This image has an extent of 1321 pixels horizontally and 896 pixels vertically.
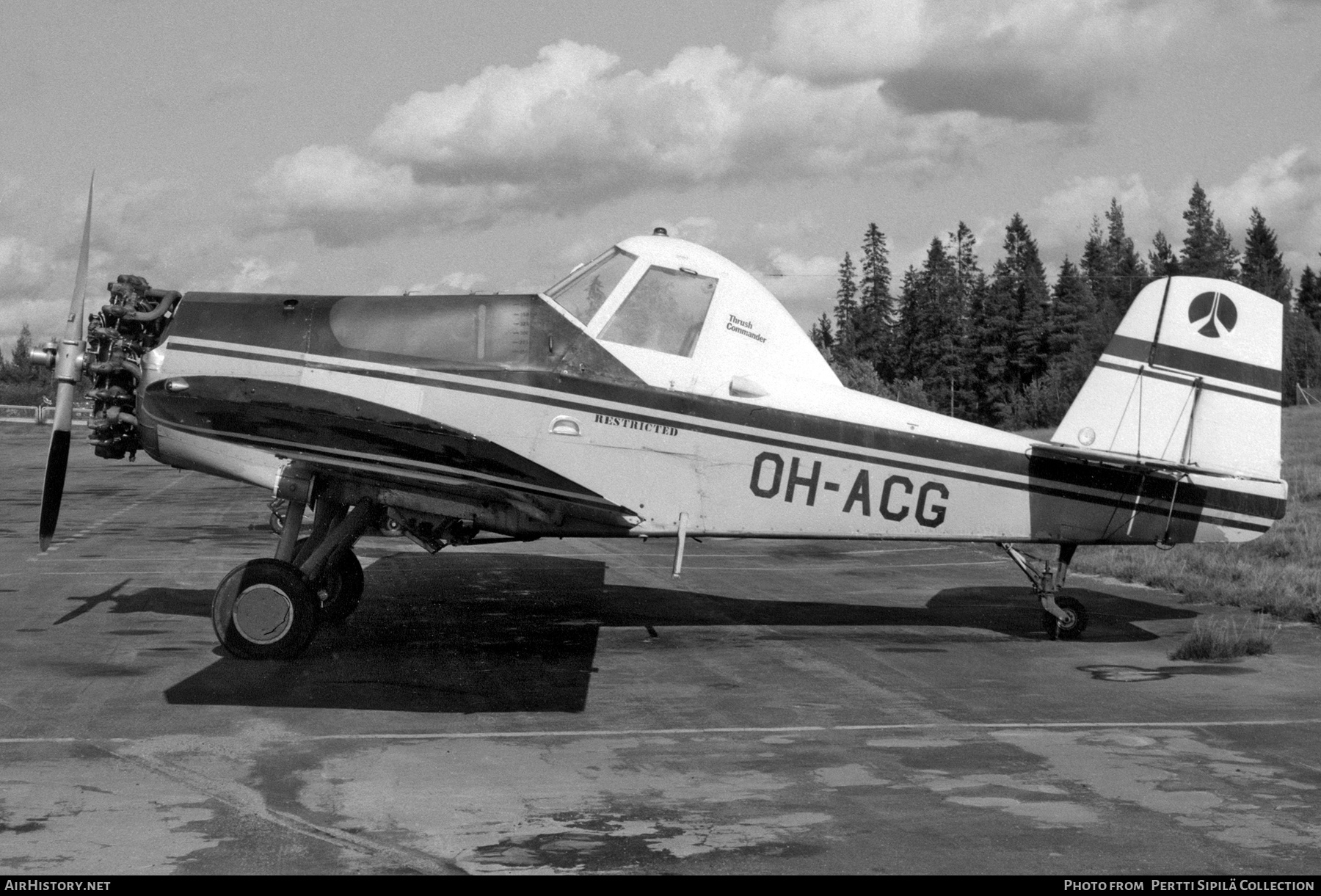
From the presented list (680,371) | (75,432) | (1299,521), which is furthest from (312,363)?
(75,432)

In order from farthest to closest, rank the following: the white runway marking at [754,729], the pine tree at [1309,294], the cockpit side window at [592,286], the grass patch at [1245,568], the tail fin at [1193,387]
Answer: the pine tree at [1309,294] < the grass patch at [1245,568] < the tail fin at [1193,387] < the cockpit side window at [592,286] < the white runway marking at [754,729]


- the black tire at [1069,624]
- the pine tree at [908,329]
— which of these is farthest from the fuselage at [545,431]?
the pine tree at [908,329]

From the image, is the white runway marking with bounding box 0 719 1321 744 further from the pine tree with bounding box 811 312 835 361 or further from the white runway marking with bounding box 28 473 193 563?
the pine tree with bounding box 811 312 835 361

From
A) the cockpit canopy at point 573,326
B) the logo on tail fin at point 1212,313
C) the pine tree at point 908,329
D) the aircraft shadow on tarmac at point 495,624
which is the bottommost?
the aircraft shadow on tarmac at point 495,624

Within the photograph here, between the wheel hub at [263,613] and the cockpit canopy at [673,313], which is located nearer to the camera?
the wheel hub at [263,613]

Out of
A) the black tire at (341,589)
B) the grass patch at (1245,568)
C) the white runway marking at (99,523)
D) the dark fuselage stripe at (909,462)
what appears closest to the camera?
the dark fuselage stripe at (909,462)

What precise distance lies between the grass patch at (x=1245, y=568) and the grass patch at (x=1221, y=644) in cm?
197

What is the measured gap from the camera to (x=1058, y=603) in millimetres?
11633

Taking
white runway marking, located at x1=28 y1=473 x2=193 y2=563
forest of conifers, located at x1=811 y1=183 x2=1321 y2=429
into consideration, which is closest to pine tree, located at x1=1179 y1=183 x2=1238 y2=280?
forest of conifers, located at x1=811 y1=183 x2=1321 y2=429

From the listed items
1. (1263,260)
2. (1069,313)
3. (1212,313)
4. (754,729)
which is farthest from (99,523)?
(1263,260)

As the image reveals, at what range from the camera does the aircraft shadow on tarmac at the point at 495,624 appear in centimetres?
895

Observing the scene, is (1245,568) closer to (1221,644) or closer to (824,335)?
(1221,644)

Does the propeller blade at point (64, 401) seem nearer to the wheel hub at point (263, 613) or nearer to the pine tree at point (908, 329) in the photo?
the wheel hub at point (263, 613)

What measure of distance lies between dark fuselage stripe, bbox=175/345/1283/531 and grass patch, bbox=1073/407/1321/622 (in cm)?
244
